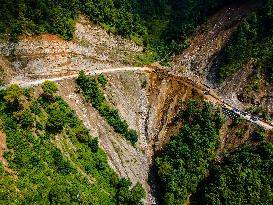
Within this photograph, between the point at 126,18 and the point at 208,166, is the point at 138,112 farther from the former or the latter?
the point at 126,18

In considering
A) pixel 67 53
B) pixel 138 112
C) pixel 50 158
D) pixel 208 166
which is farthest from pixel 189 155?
pixel 67 53

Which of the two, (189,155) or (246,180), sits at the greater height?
(246,180)

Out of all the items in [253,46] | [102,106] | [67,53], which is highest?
[253,46]

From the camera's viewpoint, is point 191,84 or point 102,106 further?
point 191,84

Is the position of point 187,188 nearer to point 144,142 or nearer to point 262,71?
point 144,142

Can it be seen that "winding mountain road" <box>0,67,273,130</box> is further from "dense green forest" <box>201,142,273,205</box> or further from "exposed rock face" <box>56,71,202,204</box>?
"dense green forest" <box>201,142,273,205</box>

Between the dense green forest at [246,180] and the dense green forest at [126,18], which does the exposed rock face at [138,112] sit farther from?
the dense green forest at [246,180]

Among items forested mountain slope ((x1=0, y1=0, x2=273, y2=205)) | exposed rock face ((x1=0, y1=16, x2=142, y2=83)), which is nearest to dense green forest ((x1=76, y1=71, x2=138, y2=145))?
forested mountain slope ((x1=0, y1=0, x2=273, y2=205))
